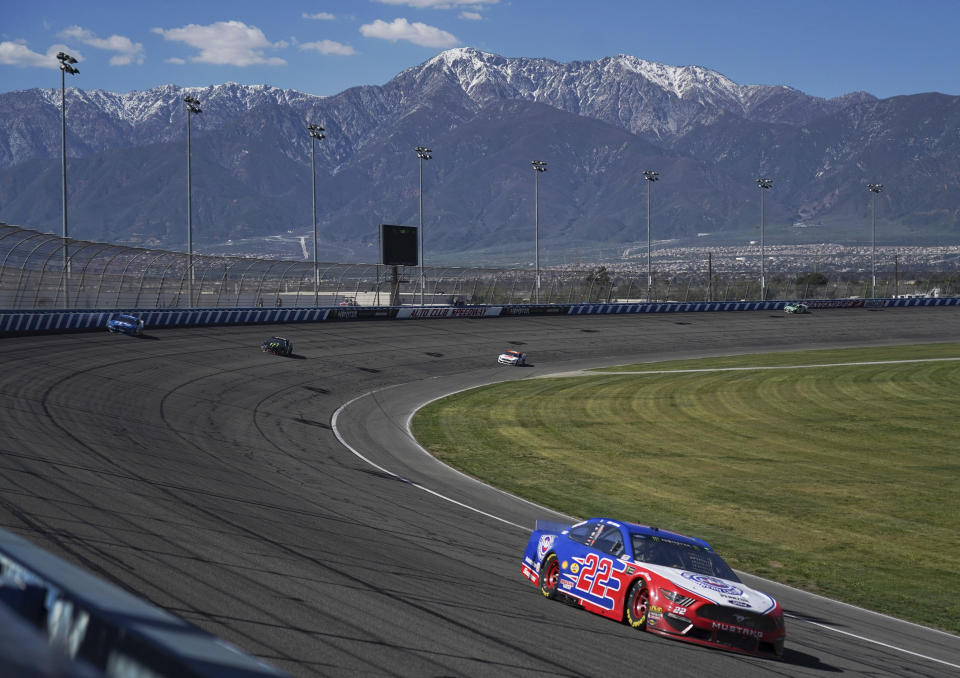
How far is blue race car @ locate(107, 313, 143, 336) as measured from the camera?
1873 inches

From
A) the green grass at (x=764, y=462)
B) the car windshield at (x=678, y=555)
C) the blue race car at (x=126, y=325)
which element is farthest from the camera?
the blue race car at (x=126, y=325)

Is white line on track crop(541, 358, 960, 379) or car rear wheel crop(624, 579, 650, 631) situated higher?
car rear wheel crop(624, 579, 650, 631)

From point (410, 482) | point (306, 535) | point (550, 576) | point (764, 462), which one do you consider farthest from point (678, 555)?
point (764, 462)

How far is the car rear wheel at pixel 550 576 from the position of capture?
12.9 m

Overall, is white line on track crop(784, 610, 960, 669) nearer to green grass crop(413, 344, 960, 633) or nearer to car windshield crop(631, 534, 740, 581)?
car windshield crop(631, 534, 740, 581)

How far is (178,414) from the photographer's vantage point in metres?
31.0

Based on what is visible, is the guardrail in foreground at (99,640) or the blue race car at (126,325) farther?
the blue race car at (126,325)

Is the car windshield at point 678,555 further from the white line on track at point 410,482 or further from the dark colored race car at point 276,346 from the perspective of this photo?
the dark colored race car at point 276,346

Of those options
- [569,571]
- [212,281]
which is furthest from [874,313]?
[569,571]

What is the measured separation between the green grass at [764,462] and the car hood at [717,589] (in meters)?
4.49

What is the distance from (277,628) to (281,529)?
558 cm

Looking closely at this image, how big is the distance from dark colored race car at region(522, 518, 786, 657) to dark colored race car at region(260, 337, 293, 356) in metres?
36.7

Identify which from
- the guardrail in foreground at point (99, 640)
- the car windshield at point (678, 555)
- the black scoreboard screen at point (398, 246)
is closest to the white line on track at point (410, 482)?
the car windshield at point (678, 555)

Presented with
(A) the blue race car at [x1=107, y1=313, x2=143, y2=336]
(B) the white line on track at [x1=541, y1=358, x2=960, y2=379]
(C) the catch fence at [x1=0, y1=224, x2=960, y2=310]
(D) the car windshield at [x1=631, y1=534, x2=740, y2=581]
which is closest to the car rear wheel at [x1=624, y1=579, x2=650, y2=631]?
(D) the car windshield at [x1=631, y1=534, x2=740, y2=581]
